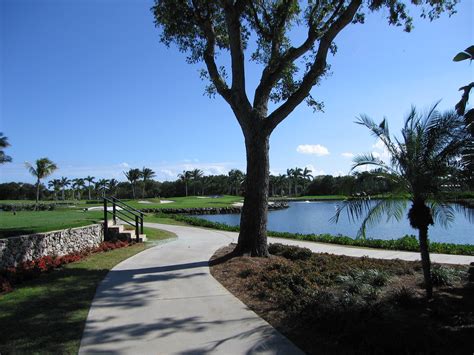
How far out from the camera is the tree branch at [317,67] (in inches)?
396

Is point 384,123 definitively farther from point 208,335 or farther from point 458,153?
point 208,335

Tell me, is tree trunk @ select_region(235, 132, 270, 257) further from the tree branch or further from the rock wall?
the rock wall

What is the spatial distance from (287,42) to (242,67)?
3.54 metres

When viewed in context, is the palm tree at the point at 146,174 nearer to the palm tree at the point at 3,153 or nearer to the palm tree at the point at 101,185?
the palm tree at the point at 101,185

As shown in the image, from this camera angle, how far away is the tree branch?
33.0 ft

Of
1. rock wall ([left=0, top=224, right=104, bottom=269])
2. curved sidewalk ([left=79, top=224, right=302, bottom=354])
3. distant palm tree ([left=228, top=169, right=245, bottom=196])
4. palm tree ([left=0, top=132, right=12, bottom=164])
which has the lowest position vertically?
curved sidewalk ([left=79, top=224, right=302, bottom=354])

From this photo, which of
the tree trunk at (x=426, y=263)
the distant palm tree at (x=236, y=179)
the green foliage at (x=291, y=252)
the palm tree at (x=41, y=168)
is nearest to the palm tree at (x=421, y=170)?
the tree trunk at (x=426, y=263)

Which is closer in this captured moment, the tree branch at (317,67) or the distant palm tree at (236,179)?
the tree branch at (317,67)

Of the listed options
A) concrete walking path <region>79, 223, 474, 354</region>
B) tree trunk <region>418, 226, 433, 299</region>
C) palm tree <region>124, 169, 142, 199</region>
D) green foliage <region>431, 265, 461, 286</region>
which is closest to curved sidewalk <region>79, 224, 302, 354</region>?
concrete walking path <region>79, 223, 474, 354</region>

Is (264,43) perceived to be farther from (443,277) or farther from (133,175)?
(133,175)

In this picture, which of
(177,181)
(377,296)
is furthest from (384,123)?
(177,181)

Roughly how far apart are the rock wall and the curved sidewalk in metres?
2.28

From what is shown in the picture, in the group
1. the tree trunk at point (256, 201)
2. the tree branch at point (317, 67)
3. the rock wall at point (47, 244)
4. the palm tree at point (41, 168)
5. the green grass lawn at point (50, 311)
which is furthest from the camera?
the palm tree at point (41, 168)

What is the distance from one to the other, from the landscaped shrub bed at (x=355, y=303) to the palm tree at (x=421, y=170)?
34.7 inches
